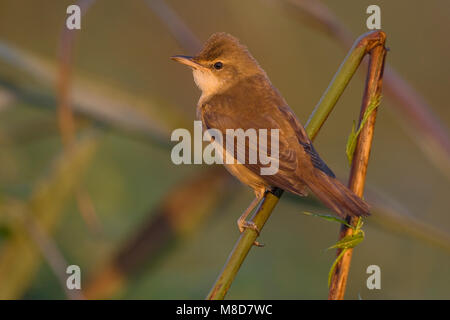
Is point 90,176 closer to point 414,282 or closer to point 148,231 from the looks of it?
point 148,231

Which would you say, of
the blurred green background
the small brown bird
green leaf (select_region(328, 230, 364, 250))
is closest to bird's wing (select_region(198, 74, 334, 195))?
the small brown bird

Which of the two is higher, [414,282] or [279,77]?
[279,77]

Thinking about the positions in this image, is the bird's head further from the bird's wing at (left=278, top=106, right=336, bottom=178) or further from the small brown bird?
the bird's wing at (left=278, top=106, right=336, bottom=178)

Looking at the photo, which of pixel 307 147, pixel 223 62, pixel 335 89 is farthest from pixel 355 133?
pixel 223 62

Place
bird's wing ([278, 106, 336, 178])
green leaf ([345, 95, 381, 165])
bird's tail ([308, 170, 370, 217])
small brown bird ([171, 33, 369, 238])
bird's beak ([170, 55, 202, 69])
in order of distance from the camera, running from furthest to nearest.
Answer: bird's beak ([170, 55, 202, 69]), bird's wing ([278, 106, 336, 178]), small brown bird ([171, 33, 369, 238]), bird's tail ([308, 170, 370, 217]), green leaf ([345, 95, 381, 165])

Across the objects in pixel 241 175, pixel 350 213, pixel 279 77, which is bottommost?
pixel 350 213

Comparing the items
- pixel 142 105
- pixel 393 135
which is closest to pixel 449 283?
pixel 393 135

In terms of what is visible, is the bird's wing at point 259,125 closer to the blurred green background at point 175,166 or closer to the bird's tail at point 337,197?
the bird's tail at point 337,197

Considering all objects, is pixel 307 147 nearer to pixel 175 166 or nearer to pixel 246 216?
pixel 246 216
